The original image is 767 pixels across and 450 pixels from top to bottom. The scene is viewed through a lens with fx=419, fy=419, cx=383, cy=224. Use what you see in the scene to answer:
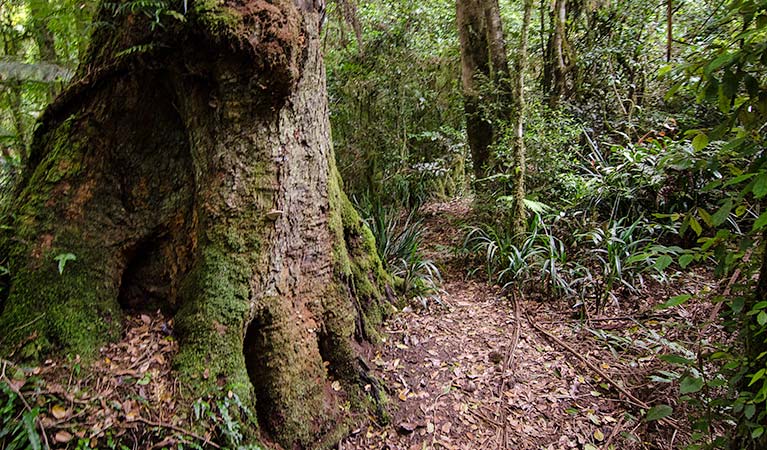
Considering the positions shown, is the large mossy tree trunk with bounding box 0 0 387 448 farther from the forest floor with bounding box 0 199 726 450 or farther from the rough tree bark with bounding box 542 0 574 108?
the rough tree bark with bounding box 542 0 574 108

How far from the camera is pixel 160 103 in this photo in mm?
2838

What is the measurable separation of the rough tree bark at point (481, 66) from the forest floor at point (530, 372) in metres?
2.66

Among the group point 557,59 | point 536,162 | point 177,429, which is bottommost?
point 177,429

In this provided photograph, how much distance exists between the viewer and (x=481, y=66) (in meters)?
6.32

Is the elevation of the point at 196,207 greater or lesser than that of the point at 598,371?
greater

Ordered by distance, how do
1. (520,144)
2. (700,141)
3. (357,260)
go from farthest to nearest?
(520,144), (357,260), (700,141)

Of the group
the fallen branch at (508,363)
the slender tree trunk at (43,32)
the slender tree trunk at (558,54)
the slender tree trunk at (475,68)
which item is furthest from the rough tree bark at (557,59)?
the slender tree trunk at (43,32)

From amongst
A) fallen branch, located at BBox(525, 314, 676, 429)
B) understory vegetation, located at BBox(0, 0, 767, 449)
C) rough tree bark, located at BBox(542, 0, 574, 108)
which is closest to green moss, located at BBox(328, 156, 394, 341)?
understory vegetation, located at BBox(0, 0, 767, 449)

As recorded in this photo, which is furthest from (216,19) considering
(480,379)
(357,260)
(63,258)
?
(480,379)

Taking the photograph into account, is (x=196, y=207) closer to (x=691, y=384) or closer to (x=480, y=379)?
(x=480, y=379)

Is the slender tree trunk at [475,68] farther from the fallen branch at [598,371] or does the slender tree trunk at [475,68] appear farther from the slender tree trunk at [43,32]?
the slender tree trunk at [43,32]

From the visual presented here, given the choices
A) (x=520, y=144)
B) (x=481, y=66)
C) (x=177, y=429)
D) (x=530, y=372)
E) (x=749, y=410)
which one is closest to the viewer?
(x=749, y=410)

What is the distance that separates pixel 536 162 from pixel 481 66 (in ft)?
5.56

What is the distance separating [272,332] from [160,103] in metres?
1.72
